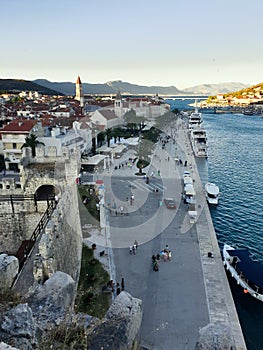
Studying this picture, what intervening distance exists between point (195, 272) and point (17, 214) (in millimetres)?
9480

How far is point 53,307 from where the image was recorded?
4566 mm

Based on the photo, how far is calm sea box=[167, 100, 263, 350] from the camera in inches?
586

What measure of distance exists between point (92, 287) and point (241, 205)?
1902 cm

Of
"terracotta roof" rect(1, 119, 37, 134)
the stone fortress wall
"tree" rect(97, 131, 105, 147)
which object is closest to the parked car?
the stone fortress wall

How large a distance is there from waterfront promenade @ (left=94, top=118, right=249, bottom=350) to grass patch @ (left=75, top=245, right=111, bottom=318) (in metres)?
1.03

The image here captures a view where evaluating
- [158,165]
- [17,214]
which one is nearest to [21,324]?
[17,214]

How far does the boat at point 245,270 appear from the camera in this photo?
15.8 m

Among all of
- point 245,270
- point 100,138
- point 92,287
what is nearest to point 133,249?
point 92,287

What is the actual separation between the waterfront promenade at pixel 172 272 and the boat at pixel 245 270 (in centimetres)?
69

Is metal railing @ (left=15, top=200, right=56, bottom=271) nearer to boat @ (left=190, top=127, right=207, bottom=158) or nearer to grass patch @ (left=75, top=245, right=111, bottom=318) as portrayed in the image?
grass patch @ (left=75, top=245, right=111, bottom=318)

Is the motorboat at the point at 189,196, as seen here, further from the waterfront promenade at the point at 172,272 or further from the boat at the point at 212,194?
the boat at the point at 212,194

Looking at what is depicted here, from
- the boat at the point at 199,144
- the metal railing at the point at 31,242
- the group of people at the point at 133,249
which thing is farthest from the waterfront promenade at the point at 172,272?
the boat at the point at 199,144

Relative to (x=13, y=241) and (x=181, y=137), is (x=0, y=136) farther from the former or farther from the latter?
(x=181, y=137)

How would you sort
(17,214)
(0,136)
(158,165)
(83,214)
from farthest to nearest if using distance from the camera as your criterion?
(158,165)
(0,136)
(83,214)
(17,214)
